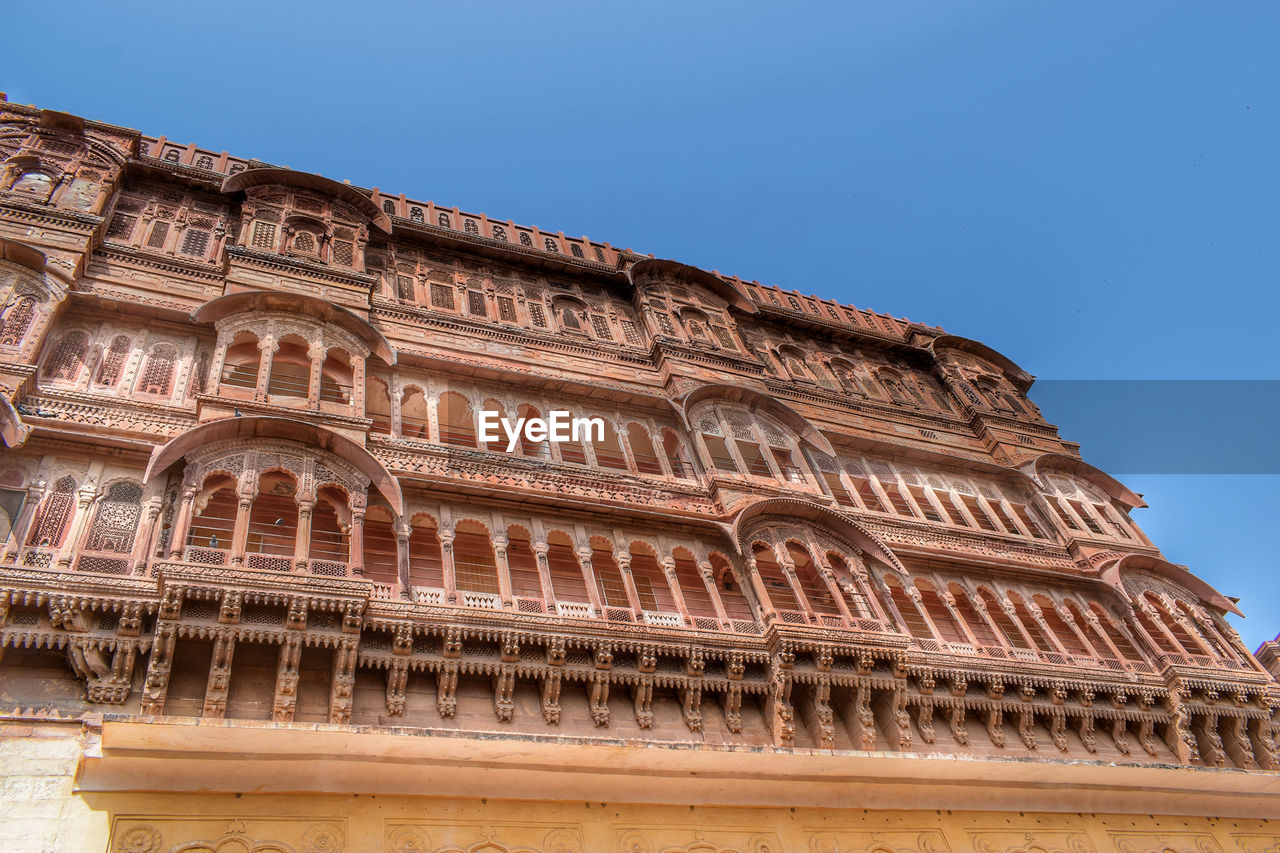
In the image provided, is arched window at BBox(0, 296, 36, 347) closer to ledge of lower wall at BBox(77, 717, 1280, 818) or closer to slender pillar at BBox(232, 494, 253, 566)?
slender pillar at BBox(232, 494, 253, 566)

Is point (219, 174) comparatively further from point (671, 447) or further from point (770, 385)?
point (770, 385)

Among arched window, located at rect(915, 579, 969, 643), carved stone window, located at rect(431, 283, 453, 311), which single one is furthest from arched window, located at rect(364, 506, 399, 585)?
arched window, located at rect(915, 579, 969, 643)

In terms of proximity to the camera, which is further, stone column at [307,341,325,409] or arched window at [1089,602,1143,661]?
arched window at [1089,602,1143,661]

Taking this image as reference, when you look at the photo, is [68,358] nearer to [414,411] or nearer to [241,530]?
[241,530]

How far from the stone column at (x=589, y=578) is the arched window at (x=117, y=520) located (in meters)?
5.05

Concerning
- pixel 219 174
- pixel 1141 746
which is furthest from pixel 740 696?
pixel 219 174

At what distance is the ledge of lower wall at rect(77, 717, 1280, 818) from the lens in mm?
8508

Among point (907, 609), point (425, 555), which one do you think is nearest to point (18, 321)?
point (425, 555)

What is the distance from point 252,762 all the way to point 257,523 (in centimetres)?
320

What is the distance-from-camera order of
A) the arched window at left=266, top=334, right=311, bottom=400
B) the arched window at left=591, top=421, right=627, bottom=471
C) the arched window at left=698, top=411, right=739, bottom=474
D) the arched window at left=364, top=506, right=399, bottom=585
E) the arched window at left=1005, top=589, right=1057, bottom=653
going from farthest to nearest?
the arched window at left=1005, top=589, right=1057, bottom=653
the arched window at left=698, top=411, right=739, bottom=474
the arched window at left=591, top=421, right=627, bottom=471
the arched window at left=266, top=334, right=311, bottom=400
the arched window at left=364, top=506, right=399, bottom=585

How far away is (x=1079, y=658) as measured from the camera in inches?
563

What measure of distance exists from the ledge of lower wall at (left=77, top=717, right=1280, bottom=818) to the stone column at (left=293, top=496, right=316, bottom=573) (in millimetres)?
1901

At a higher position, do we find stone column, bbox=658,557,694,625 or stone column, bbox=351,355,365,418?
stone column, bbox=351,355,365,418

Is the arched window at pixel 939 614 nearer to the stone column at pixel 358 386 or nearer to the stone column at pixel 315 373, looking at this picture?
the stone column at pixel 358 386
